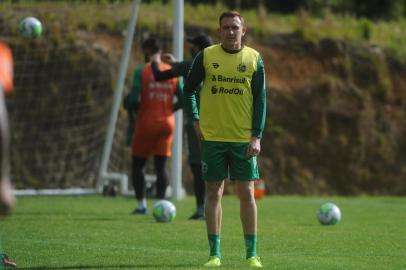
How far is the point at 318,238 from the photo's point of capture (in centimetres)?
1100

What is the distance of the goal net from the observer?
23.5 meters

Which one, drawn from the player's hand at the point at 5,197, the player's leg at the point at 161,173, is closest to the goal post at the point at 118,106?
the player's leg at the point at 161,173

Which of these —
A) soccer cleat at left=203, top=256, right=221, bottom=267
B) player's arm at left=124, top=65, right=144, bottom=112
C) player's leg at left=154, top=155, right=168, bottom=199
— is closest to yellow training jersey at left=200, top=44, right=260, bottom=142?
soccer cleat at left=203, top=256, right=221, bottom=267

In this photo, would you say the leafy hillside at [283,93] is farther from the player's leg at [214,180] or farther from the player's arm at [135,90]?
the player's leg at [214,180]

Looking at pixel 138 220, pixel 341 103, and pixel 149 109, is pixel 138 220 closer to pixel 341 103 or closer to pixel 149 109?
pixel 149 109

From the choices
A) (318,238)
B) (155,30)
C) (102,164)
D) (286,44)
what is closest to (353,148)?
(286,44)

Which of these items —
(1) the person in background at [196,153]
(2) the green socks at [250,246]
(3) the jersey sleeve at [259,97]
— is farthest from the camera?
(1) the person in background at [196,153]

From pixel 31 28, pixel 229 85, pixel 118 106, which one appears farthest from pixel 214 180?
pixel 118 106

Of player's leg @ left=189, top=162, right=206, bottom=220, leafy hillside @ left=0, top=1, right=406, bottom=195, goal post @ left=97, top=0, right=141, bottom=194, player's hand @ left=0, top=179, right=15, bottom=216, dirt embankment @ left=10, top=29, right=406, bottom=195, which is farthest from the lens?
dirt embankment @ left=10, top=29, right=406, bottom=195

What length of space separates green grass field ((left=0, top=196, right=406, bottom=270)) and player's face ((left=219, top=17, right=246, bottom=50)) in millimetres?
1760

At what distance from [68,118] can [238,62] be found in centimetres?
1617

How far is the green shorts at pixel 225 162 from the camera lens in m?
8.54

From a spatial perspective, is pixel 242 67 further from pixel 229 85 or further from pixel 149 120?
pixel 149 120

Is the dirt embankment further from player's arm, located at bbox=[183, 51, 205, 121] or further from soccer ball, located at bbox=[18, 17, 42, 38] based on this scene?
player's arm, located at bbox=[183, 51, 205, 121]
